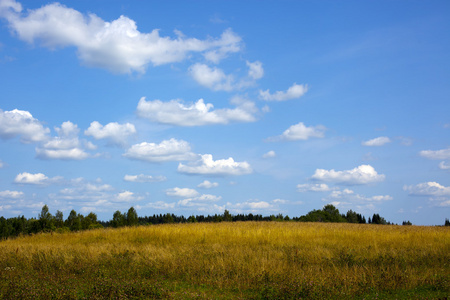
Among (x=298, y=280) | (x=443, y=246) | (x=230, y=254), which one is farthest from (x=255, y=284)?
(x=443, y=246)

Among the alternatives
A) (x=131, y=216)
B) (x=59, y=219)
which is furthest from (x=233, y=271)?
(x=59, y=219)

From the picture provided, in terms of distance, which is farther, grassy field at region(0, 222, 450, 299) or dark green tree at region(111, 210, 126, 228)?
dark green tree at region(111, 210, 126, 228)

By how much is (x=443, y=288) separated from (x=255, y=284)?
5918 millimetres

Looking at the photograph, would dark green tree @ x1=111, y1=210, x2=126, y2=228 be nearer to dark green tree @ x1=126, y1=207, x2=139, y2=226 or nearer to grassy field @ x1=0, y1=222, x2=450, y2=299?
dark green tree @ x1=126, y1=207, x2=139, y2=226

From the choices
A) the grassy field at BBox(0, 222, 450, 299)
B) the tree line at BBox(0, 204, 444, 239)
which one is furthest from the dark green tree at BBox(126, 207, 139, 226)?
the grassy field at BBox(0, 222, 450, 299)

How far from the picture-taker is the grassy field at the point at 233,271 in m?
9.73

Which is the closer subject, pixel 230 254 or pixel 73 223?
pixel 230 254

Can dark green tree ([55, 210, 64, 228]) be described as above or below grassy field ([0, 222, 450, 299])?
below

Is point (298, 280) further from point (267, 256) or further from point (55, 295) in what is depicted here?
point (55, 295)

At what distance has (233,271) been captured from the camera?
12023mm

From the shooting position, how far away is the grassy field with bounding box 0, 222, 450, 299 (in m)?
9.73

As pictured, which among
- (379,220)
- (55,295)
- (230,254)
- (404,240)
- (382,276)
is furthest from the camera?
(379,220)

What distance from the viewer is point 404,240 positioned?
2027 cm

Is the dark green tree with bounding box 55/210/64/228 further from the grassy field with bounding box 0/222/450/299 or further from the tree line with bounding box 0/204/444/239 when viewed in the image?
the grassy field with bounding box 0/222/450/299
